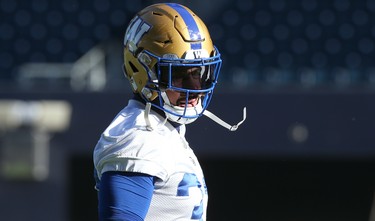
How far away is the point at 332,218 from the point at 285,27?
2.12 meters

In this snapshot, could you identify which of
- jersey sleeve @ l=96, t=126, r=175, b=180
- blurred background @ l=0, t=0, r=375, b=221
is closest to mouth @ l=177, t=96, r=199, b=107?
jersey sleeve @ l=96, t=126, r=175, b=180

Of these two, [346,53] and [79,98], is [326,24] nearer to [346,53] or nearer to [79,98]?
[346,53]

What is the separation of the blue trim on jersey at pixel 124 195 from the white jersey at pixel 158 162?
20 mm

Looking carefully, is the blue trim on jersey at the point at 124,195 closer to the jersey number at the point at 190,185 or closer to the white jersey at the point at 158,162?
the white jersey at the point at 158,162

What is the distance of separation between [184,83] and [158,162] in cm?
29

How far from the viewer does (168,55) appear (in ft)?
7.82

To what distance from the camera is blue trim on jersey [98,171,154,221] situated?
6.96 feet

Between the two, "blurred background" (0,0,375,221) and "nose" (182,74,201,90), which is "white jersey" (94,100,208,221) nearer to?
"nose" (182,74,201,90)

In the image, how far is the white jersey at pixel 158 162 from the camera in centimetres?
221

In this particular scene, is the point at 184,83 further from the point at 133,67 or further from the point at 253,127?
the point at 253,127

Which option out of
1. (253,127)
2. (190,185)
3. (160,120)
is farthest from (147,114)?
(253,127)

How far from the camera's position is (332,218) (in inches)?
278

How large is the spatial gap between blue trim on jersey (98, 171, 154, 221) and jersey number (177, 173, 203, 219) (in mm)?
130

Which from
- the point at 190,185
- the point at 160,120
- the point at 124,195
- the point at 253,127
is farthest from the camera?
the point at 253,127
